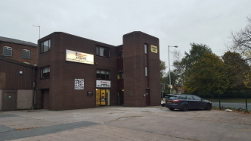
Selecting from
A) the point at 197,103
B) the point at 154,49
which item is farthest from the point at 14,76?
the point at 197,103

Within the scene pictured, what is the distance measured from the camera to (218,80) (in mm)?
37344

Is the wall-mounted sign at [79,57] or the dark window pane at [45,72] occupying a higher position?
the wall-mounted sign at [79,57]

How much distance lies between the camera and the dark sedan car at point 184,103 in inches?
679

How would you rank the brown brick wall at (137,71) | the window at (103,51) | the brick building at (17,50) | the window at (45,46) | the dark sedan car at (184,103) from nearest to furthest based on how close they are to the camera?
the dark sedan car at (184,103) → the window at (45,46) → the brown brick wall at (137,71) → the window at (103,51) → the brick building at (17,50)

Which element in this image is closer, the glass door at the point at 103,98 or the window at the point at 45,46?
the window at the point at 45,46

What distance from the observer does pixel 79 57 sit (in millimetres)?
22344

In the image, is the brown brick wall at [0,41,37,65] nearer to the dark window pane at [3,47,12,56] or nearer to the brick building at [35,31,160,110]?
the dark window pane at [3,47,12,56]

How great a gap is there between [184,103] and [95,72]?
36.1 ft

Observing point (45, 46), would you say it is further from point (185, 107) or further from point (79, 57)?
point (185, 107)

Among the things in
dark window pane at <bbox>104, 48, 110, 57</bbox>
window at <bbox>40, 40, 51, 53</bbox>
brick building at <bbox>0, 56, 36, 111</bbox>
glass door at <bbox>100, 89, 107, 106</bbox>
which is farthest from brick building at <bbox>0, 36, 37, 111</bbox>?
dark window pane at <bbox>104, 48, 110, 57</bbox>

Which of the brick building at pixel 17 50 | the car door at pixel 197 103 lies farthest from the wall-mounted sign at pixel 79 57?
the brick building at pixel 17 50

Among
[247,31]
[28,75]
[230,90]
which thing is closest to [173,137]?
[247,31]

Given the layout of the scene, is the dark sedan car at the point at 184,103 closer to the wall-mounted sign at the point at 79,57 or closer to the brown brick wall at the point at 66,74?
the brown brick wall at the point at 66,74

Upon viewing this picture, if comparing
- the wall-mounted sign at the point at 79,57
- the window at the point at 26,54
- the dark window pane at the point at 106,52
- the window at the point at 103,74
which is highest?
the window at the point at 26,54
